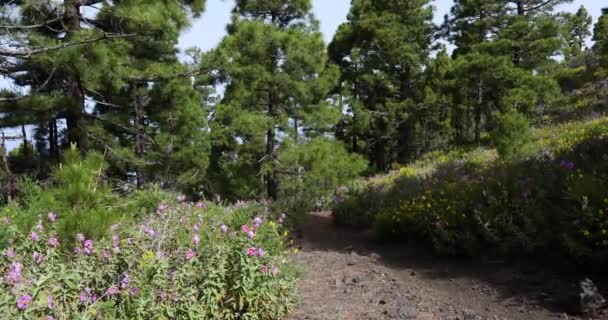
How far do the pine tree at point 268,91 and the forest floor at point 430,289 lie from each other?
833cm

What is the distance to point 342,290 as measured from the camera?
4.38 m

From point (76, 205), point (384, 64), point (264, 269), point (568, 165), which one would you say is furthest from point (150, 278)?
point (384, 64)

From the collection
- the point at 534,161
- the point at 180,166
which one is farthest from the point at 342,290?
the point at 180,166

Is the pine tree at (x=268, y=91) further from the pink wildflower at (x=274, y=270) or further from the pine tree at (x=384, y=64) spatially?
the pink wildflower at (x=274, y=270)

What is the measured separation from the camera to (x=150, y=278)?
2926 millimetres

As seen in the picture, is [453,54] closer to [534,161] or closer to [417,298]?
[534,161]

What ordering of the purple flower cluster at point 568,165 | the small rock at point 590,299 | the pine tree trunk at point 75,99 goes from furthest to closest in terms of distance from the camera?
the pine tree trunk at point 75,99 < the purple flower cluster at point 568,165 < the small rock at point 590,299

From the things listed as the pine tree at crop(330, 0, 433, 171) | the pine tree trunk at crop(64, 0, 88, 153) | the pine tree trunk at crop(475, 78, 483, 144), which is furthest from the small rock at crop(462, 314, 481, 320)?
the pine tree trunk at crop(475, 78, 483, 144)

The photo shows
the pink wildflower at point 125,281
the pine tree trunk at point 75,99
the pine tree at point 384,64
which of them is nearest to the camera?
the pink wildflower at point 125,281

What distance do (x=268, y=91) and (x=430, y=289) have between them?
10294 mm

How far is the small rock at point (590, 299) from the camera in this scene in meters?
3.46

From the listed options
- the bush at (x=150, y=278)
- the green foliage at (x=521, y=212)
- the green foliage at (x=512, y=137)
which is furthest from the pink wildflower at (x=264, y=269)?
the green foliage at (x=512, y=137)

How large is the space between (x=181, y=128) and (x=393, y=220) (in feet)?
28.4

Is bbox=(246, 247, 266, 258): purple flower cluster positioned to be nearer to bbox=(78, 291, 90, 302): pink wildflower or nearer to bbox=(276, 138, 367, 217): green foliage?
bbox=(78, 291, 90, 302): pink wildflower
